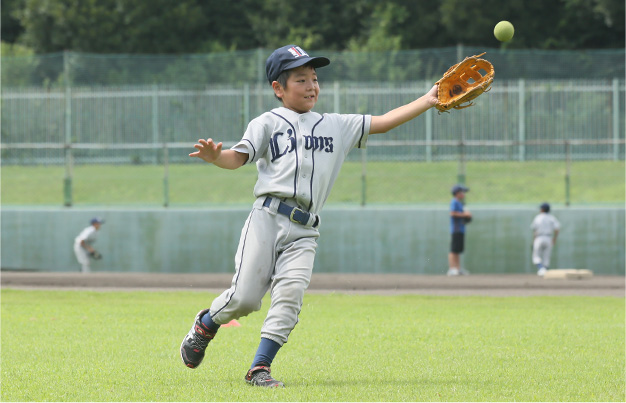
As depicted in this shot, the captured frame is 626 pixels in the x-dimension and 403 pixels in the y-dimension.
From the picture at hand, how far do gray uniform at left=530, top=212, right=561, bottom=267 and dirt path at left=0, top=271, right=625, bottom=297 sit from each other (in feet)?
3.23

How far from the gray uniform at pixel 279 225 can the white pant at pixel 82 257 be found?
1247 cm

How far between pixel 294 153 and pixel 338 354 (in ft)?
6.19

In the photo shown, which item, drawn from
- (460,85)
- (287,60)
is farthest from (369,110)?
(287,60)

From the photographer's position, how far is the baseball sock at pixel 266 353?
555cm

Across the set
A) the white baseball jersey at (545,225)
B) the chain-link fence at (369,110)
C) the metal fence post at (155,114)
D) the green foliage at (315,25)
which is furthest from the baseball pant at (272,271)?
the green foliage at (315,25)

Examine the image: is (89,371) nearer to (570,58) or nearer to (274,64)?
(274,64)

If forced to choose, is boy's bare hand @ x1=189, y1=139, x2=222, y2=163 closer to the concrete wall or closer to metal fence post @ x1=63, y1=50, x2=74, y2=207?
the concrete wall

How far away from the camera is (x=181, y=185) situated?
2014 cm

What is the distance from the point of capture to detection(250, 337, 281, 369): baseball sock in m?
5.55

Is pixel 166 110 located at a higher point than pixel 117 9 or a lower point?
lower

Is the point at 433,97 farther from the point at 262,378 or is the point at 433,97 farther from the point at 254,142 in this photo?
the point at 262,378

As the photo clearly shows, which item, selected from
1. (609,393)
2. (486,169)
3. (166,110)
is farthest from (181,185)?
(609,393)

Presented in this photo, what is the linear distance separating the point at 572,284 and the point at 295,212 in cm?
1062

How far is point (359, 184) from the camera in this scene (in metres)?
19.3
